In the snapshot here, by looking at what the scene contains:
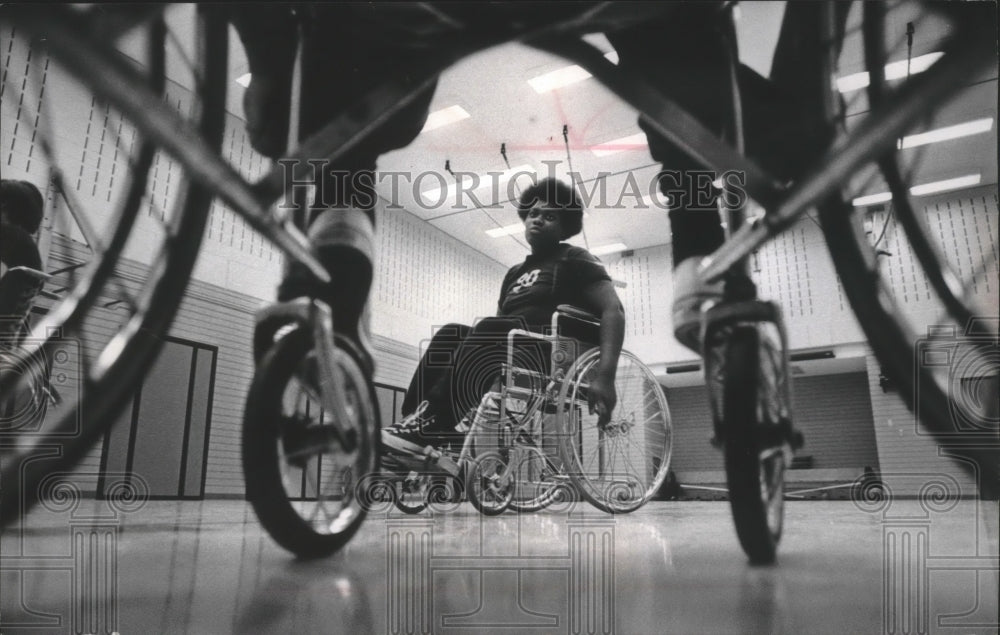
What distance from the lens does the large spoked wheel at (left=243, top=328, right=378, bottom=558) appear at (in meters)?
0.28

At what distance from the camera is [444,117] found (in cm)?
42

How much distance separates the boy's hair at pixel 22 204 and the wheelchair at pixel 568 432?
38 cm

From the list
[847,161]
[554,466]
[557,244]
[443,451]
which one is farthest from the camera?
[554,466]

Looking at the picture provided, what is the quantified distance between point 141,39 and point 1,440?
218mm

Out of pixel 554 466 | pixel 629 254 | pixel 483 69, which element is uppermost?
pixel 483 69

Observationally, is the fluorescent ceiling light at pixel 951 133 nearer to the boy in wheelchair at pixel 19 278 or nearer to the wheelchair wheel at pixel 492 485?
the boy in wheelchair at pixel 19 278

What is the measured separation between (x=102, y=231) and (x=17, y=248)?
3.6 inches

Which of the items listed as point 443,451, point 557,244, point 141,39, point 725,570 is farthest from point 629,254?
point 443,451

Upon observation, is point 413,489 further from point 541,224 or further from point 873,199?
point 873,199

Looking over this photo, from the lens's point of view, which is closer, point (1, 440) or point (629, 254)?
point (1, 440)

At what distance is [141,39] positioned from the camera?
0.27 metres

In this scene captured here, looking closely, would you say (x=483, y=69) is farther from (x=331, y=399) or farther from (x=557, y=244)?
(x=331, y=399)

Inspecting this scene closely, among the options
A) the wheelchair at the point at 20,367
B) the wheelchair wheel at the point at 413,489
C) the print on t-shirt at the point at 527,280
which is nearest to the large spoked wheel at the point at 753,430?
the print on t-shirt at the point at 527,280

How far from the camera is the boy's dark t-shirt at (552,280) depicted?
462mm
